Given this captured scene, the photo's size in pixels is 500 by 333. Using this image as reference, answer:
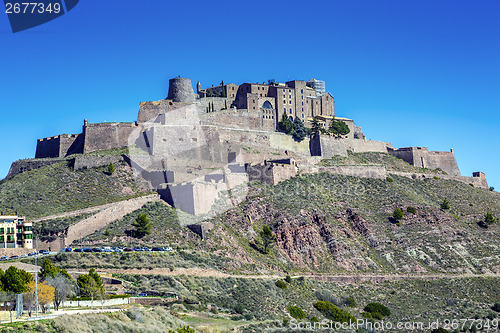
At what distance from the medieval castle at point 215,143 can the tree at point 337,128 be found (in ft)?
3.94

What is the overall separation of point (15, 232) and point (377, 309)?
101ft

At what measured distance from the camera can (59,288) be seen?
1944 inches

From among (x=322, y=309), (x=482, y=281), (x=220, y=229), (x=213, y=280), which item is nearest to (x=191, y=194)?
(x=220, y=229)

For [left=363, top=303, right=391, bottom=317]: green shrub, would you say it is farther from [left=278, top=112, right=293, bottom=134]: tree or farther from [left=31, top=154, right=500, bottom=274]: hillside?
[left=278, top=112, right=293, bottom=134]: tree

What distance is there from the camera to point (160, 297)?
56.8 m

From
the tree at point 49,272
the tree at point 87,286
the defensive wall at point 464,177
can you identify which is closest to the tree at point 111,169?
the tree at point 49,272

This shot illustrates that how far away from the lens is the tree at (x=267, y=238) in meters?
75.6

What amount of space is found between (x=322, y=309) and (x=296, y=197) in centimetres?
2126

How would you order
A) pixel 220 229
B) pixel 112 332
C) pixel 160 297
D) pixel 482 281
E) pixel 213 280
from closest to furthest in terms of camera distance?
pixel 112 332
pixel 160 297
pixel 213 280
pixel 220 229
pixel 482 281

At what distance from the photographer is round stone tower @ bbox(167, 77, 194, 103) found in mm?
97625

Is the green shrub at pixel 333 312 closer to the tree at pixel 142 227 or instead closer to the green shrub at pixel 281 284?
the green shrub at pixel 281 284

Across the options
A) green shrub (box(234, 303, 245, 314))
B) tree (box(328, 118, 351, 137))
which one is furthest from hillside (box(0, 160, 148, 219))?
tree (box(328, 118, 351, 137))

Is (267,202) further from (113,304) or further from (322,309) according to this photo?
(113,304)

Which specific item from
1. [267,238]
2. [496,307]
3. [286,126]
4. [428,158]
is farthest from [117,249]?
[428,158]
